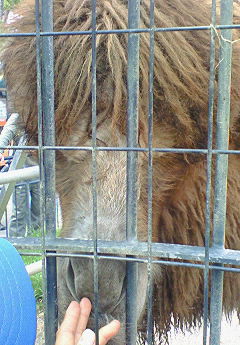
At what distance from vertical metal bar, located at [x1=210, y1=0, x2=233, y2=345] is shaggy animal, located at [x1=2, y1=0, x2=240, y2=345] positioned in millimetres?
454

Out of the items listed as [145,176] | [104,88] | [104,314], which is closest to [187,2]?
[104,88]

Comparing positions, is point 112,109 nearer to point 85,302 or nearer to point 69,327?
point 85,302

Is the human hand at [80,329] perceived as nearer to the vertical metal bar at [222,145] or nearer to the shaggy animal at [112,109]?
the shaggy animal at [112,109]

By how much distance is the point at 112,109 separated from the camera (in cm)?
209

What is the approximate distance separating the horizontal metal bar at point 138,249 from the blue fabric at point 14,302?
0.43 ft

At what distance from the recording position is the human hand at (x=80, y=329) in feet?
5.39

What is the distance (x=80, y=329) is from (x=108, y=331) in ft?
0.41

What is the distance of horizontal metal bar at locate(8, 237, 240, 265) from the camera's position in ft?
4.78

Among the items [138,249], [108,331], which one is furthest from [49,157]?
[108,331]

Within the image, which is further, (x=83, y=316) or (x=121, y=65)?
(x=121, y=65)

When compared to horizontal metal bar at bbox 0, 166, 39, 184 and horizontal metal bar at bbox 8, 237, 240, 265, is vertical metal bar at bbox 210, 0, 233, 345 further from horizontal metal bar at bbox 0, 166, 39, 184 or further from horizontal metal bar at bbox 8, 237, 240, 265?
horizontal metal bar at bbox 0, 166, 39, 184

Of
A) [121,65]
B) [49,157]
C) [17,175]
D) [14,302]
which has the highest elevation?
[121,65]

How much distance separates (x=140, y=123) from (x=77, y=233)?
58cm

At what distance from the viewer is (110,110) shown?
6.89 ft
